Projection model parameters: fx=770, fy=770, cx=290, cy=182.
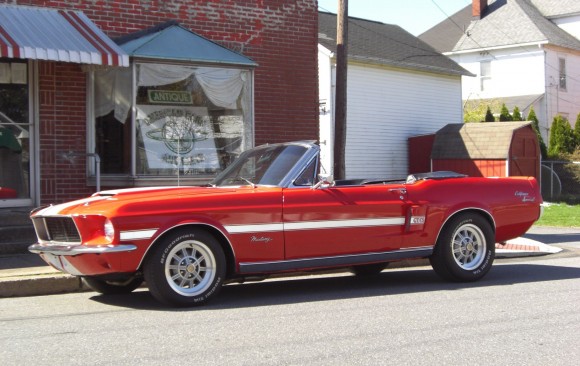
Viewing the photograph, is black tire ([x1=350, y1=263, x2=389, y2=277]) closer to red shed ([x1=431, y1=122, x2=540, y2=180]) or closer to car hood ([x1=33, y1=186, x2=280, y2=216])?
car hood ([x1=33, y1=186, x2=280, y2=216])

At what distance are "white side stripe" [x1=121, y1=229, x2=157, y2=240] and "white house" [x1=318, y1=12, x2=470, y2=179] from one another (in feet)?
54.4

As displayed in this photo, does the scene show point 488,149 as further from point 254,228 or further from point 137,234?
point 137,234

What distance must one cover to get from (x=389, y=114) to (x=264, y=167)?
18124mm

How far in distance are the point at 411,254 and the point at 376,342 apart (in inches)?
104

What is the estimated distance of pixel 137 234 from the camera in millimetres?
6859

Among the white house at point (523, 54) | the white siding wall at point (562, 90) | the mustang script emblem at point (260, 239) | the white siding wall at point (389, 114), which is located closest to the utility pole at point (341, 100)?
the mustang script emblem at point (260, 239)

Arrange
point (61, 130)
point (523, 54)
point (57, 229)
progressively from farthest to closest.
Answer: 1. point (523, 54)
2. point (61, 130)
3. point (57, 229)

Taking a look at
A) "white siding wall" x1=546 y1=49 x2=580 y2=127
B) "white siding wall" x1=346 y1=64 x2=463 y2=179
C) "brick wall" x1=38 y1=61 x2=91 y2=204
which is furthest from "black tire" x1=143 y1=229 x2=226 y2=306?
"white siding wall" x1=546 y1=49 x2=580 y2=127

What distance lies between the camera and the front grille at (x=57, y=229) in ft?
23.3

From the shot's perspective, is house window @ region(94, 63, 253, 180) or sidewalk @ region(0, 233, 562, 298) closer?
sidewalk @ region(0, 233, 562, 298)

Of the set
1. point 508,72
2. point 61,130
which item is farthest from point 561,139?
point 61,130

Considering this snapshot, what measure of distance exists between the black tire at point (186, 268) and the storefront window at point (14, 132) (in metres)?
5.17

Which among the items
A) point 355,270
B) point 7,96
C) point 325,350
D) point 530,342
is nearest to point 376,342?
point 325,350

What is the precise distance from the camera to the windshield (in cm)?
783
